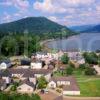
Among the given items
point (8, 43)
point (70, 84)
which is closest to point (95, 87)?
point (70, 84)

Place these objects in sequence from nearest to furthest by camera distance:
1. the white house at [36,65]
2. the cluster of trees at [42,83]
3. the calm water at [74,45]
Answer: the cluster of trees at [42,83] < the white house at [36,65] < the calm water at [74,45]

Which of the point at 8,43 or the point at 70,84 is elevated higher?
the point at 8,43

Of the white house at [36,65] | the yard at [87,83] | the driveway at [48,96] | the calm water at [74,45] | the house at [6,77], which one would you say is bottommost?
the driveway at [48,96]

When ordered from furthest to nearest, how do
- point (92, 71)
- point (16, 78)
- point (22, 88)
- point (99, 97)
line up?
point (92, 71) → point (16, 78) → point (22, 88) → point (99, 97)

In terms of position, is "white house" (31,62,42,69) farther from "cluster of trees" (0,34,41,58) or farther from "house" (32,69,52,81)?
"cluster of trees" (0,34,41,58)

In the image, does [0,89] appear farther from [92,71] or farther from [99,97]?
[92,71]

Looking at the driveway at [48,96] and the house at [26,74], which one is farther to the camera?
Answer: the house at [26,74]

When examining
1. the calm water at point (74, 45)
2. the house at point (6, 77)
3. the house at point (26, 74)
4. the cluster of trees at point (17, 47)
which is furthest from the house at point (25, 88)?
the calm water at point (74, 45)

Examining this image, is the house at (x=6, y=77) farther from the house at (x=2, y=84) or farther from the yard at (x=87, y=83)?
the yard at (x=87, y=83)
